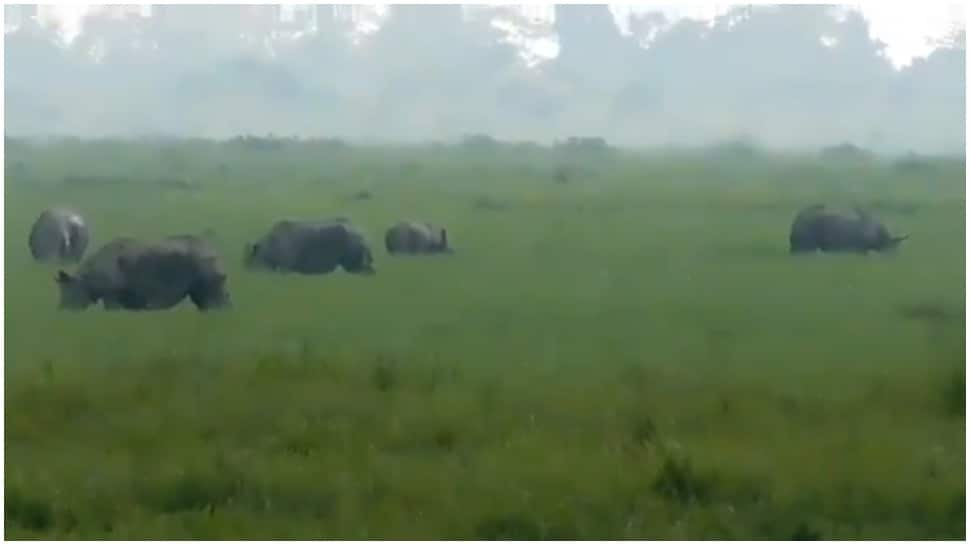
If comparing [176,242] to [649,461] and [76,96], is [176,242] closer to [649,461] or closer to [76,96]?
[76,96]

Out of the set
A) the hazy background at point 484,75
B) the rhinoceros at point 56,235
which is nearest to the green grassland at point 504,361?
the rhinoceros at point 56,235

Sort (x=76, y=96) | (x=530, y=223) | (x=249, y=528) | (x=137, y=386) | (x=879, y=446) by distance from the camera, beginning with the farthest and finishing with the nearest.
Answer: (x=530, y=223) → (x=76, y=96) → (x=137, y=386) → (x=879, y=446) → (x=249, y=528)

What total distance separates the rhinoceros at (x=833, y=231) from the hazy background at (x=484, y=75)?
1.94ft

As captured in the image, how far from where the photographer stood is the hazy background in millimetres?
7305

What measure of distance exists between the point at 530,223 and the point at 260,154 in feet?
5.33

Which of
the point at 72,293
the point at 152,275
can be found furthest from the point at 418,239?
the point at 72,293

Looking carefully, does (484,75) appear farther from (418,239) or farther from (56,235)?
(56,235)

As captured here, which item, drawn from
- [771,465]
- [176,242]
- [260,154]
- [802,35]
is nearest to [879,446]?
[771,465]

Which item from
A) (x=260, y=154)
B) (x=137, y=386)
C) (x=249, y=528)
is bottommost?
(x=249, y=528)

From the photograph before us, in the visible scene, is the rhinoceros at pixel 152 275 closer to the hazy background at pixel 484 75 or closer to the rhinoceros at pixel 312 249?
the rhinoceros at pixel 312 249

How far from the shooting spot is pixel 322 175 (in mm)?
7996

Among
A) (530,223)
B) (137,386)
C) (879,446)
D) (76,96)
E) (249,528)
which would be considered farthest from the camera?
(530,223)

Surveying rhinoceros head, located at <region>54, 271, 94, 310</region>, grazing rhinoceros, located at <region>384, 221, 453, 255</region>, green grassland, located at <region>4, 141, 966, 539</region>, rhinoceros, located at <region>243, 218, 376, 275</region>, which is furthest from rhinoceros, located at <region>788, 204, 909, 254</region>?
rhinoceros head, located at <region>54, 271, 94, 310</region>

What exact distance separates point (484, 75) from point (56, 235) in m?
2.57
